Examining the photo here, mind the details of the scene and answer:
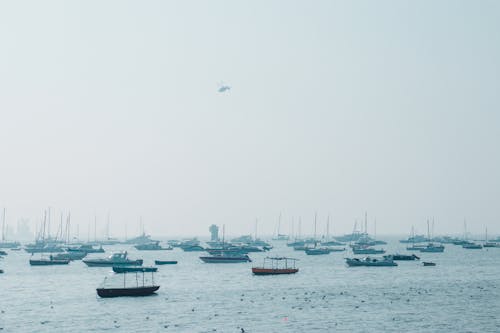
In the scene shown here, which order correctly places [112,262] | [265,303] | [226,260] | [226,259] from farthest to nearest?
[226,259] < [226,260] < [112,262] < [265,303]

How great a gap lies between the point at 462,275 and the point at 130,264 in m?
72.2

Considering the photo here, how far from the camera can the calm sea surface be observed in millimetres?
72375

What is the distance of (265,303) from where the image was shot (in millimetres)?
90312

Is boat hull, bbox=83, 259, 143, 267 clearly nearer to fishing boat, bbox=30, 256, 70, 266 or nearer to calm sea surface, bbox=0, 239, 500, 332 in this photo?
fishing boat, bbox=30, 256, 70, 266

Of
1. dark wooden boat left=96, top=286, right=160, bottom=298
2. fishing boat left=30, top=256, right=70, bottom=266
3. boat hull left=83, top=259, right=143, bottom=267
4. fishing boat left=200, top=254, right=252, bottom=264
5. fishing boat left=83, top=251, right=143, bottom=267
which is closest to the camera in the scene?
dark wooden boat left=96, top=286, right=160, bottom=298

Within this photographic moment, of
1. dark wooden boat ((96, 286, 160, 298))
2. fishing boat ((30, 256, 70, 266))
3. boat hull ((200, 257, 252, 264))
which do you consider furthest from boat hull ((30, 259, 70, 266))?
dark wooden boat ((96, 286, 160, 298))

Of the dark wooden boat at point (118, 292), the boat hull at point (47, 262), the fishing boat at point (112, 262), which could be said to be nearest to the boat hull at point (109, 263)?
the fishing boat at point (112, 262)

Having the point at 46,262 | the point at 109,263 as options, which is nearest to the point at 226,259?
the point at 109,263

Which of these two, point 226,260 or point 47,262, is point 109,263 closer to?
point 47,262

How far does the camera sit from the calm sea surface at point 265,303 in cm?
7238

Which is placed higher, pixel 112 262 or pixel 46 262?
pixel 112 262

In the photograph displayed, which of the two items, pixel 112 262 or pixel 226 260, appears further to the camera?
pixel 226 260

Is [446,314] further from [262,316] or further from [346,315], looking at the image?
[262,316]

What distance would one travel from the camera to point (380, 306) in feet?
283
